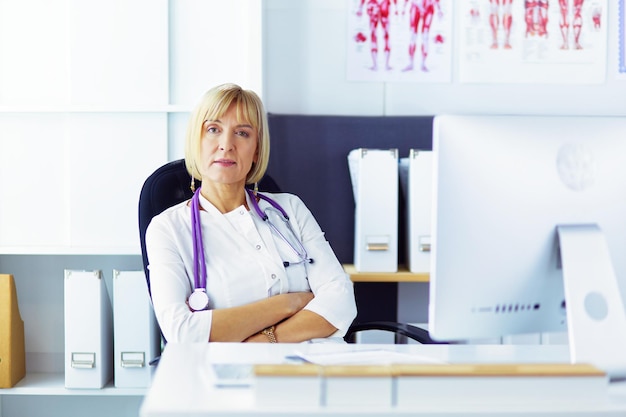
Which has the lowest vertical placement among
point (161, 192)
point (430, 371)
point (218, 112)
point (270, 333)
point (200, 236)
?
point (270, 333)

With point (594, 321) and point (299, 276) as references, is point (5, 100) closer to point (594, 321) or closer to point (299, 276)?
point (299, 276)

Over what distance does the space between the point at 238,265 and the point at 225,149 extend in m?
0.33

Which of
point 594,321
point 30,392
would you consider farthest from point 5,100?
point 594,321

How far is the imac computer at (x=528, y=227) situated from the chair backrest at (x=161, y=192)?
3.66 feet

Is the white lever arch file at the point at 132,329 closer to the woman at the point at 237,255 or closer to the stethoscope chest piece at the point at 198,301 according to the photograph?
the woman at the point at 237,255

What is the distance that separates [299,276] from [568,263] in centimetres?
97

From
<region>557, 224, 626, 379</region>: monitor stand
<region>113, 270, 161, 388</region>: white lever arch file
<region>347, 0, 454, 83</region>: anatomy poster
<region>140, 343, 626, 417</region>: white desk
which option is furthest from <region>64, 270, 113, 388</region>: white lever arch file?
<region>557, 224, 626, 379</region>: monitor stand

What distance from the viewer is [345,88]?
118 inches

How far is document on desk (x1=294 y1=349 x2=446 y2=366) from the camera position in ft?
4.81

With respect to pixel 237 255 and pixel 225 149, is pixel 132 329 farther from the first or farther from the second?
pixel 225 149

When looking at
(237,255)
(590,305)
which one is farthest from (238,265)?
(590,305)

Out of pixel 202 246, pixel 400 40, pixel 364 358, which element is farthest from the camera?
pixel 400 40

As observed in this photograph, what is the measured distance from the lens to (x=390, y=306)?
302 centimetres

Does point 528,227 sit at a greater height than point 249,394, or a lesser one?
greater
